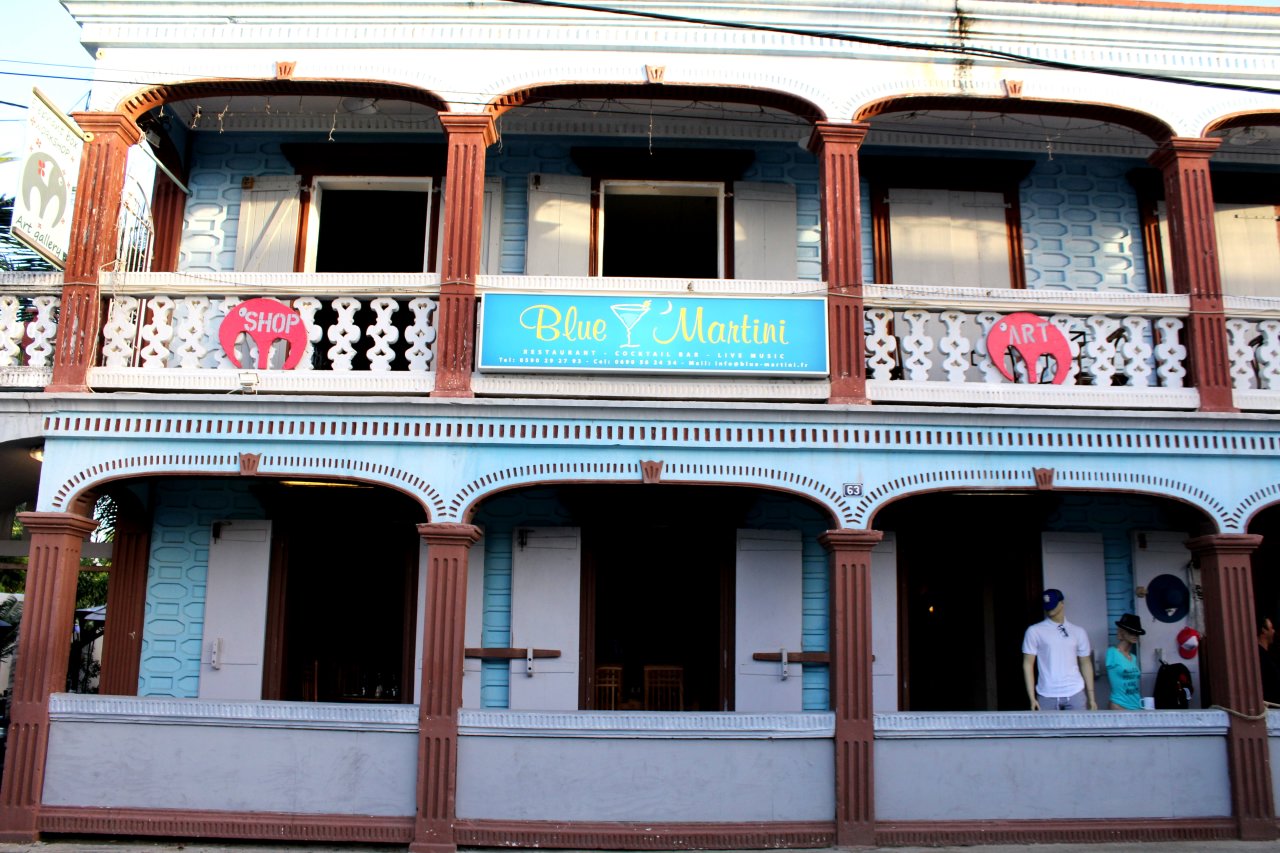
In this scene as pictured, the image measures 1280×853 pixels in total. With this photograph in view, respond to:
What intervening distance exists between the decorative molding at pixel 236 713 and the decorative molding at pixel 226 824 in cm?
64

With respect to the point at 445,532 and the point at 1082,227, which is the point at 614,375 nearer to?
the point at 445,532

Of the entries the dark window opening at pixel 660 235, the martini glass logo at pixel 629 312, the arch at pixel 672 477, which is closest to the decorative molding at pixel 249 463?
the arch at pixel 672 477

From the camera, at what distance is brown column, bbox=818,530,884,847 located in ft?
27.3

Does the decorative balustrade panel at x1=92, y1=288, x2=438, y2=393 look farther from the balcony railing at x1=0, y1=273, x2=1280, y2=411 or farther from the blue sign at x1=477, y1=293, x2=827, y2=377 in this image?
the blue sign at x1=477, y1=293, x2=827, y2=377

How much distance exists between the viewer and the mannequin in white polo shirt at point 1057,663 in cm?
913

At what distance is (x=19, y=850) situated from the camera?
8.04 m

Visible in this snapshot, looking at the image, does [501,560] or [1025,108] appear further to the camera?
[501,560]

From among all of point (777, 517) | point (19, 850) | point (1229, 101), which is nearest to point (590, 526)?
point (777, 517)

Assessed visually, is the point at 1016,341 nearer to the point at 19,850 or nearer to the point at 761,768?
the point at 761,768

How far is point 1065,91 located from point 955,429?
3.26m

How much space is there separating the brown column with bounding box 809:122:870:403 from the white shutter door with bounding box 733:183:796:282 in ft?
4.61

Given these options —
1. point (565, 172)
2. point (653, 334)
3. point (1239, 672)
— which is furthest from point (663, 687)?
point (565, 172)

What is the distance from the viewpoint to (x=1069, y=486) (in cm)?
891

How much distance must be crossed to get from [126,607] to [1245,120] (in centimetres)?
1102
